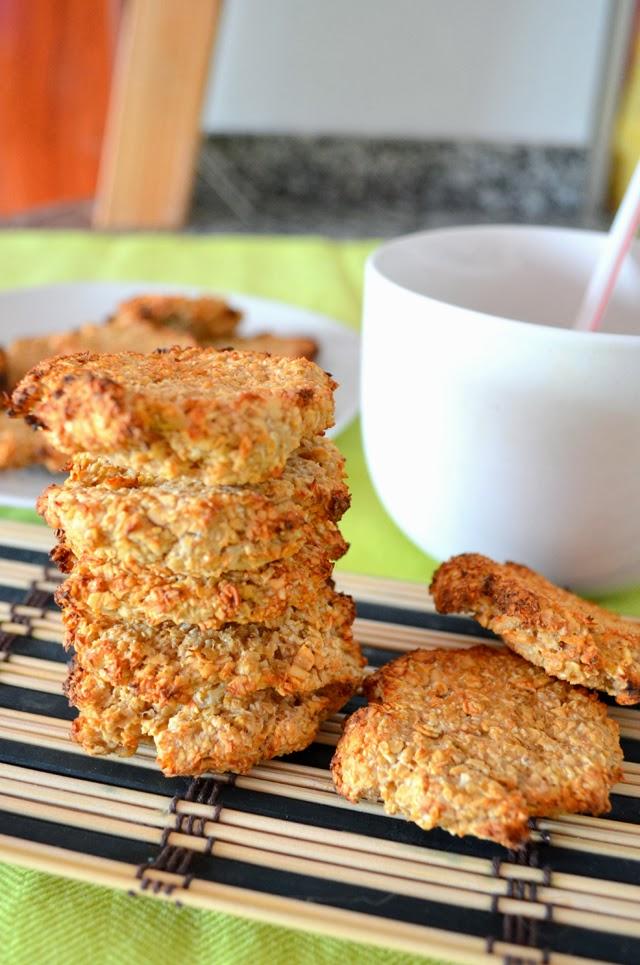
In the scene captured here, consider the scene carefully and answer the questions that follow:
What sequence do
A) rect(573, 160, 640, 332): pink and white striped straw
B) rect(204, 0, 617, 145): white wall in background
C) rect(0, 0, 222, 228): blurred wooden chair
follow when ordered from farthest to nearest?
rect(204, 0, 617, 145): white wall in background → rect(0, 0, 222, 228): blurred wooden chair → rect(573, 160, 640, 332): pink and white striped straw

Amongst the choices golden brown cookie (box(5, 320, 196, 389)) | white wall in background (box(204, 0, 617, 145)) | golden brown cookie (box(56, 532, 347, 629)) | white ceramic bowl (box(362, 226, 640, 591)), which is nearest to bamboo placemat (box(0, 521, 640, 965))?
golden brown cookie (box(56, 532, 347, 629))

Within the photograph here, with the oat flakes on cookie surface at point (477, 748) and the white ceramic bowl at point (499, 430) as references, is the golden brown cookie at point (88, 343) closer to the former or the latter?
the white ceramic bowl at point (499, 430)

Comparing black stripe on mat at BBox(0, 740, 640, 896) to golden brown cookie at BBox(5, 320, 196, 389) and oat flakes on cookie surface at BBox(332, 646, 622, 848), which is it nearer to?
oat flakes on cookie surface at BBox(332, 646, 622, 848)

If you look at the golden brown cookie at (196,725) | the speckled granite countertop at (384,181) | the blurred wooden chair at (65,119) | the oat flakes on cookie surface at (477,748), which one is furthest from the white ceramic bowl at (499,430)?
the speckled granite countertop at (384,181)

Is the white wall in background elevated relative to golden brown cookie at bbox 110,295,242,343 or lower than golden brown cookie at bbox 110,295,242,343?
elevated

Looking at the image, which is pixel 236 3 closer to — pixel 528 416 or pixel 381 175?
pixel 381 175

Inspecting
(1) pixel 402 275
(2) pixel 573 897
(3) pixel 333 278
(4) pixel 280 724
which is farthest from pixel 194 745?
(3) pixel 333 278

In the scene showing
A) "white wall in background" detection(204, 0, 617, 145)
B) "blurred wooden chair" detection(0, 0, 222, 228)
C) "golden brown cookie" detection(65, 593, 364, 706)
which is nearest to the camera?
"golden brown cookie" detection(65, 593, 364, 706)
